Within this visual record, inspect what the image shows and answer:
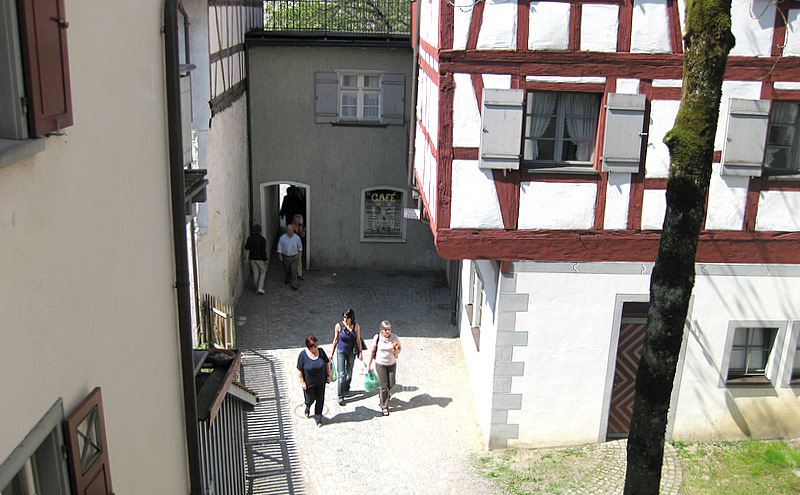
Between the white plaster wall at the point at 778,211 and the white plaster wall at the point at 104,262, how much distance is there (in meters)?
6.86

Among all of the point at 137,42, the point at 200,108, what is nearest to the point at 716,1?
the point at 137,42

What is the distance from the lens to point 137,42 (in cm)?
487

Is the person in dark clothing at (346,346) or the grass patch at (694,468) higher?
the person in dark clothing at (346,346)

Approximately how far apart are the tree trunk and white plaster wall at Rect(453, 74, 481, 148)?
11.2ft

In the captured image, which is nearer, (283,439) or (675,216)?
(675,216)

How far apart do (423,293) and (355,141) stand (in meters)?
3.53

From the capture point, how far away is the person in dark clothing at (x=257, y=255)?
14750 mm

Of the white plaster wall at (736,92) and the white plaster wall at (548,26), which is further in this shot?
the white plaster wall at (736,92)

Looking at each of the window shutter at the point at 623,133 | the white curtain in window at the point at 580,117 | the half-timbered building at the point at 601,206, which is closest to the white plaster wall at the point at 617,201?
the half-timbered building at the point at 601,206

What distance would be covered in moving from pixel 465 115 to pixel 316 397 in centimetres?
431

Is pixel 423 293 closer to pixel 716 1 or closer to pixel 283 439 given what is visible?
pixel 283 439

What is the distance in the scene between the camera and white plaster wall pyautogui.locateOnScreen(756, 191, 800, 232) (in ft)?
29.6

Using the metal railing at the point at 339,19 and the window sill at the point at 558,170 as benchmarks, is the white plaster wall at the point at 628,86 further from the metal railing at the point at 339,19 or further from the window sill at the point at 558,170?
the metal railing at the point at 339,19

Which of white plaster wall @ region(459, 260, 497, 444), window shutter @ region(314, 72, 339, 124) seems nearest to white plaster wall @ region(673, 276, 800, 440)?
white plaster wall @ region(459, 260, 497, 444)
